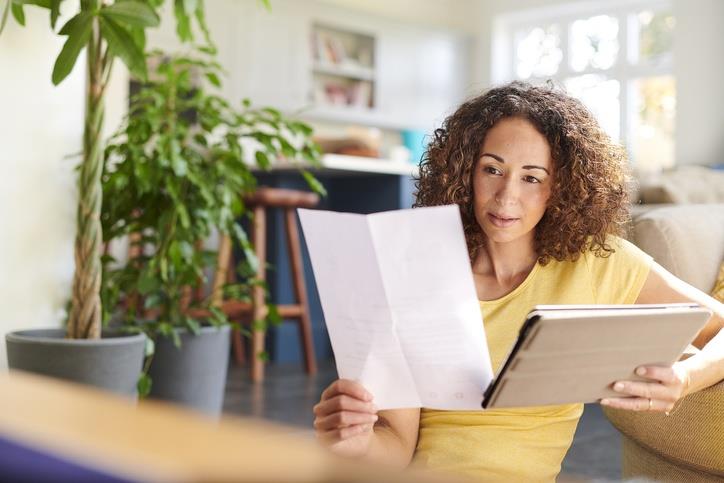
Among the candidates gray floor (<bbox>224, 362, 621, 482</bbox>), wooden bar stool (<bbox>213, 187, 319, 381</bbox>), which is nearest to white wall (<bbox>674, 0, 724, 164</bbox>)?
gray floor (<bbox>224, 362, 621, 482</bbox>)

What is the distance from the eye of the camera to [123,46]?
212 centimetres

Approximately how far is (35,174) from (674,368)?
6.50 feet

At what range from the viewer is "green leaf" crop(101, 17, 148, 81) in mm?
2115

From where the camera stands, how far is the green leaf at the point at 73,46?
2.08 m

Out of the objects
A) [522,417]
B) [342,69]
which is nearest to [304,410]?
[522,417]

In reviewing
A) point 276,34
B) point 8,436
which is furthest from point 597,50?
point 8,436

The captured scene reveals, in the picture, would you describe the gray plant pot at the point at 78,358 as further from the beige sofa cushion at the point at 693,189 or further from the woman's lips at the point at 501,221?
the beige sofa cushion at the point at 693,189

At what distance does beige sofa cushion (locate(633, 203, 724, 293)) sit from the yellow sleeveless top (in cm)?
36

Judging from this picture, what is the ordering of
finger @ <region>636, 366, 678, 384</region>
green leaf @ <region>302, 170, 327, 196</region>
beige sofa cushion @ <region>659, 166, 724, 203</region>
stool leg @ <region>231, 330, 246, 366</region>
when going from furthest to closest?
stool leg @ <region>231, 330, 246, 366</region> → beige sofa cushion @ <region>659, 166, 724, 203</region> → green leaf @ <region>302, 170, 327, 196</region> → finger @ <region>636, 366, 678, 384</region>

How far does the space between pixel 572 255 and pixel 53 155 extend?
1.74 metres

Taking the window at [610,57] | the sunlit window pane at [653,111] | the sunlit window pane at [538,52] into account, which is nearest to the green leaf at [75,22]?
the window at [610,57]

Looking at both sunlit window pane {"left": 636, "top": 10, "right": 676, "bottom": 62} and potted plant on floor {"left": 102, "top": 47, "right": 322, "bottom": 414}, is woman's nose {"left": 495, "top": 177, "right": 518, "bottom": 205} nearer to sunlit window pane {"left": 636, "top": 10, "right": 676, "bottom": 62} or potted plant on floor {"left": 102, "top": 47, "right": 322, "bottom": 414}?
potted plant on floor {"left": 102, "top": 47, "right": 322, "bottom": 414}

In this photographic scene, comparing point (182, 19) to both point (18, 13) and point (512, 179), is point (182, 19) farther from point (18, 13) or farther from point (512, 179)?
point (512, 179)

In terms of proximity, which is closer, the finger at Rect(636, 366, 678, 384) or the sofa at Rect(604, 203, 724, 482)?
the finger at Rect(636, 366, 678, 384)
